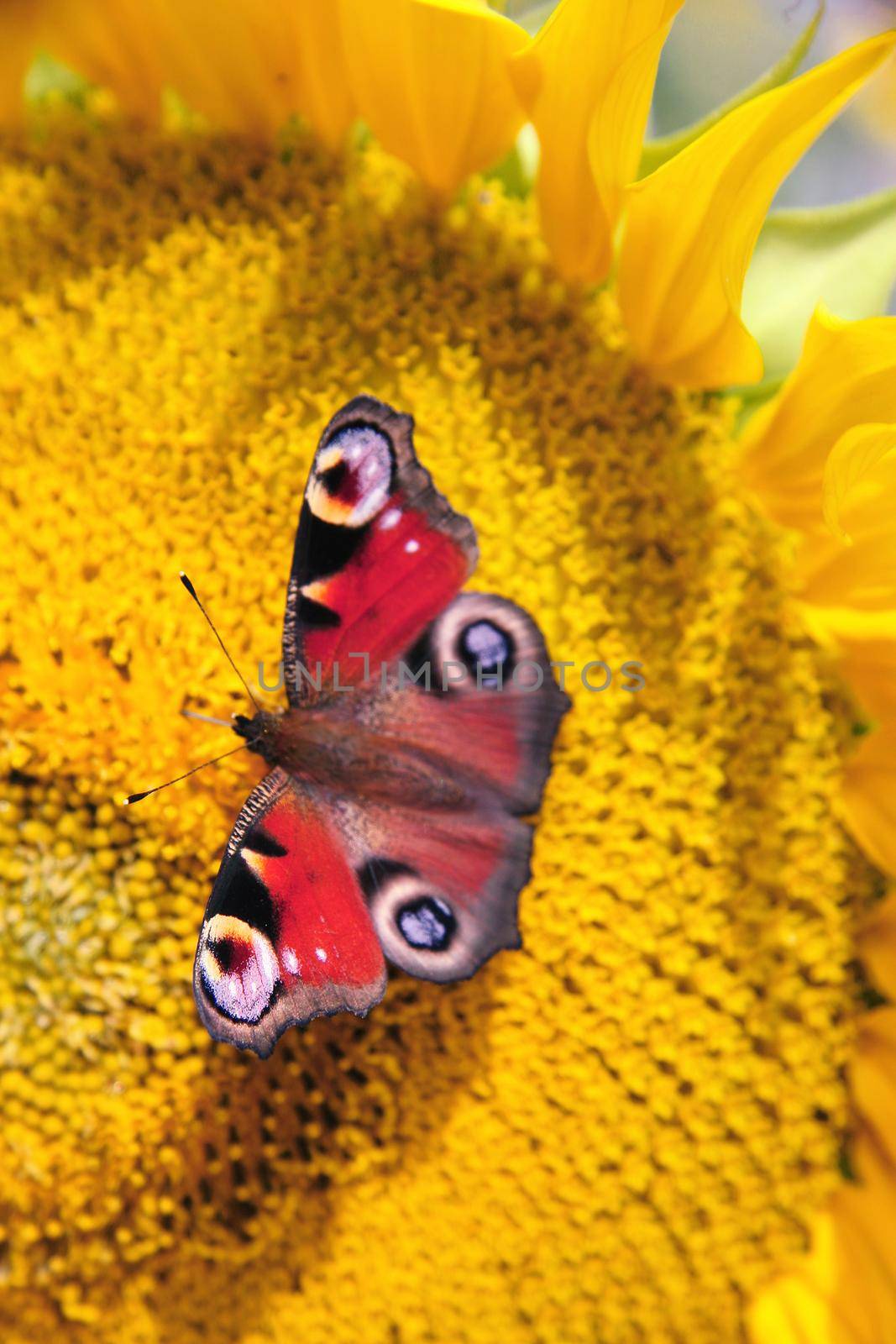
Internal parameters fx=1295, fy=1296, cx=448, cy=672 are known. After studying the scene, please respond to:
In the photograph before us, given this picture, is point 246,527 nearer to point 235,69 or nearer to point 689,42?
point 235,69

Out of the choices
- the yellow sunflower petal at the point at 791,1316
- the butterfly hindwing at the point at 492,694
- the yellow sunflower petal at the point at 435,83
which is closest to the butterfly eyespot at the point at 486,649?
the butterfly hindwing at the point at 492,694

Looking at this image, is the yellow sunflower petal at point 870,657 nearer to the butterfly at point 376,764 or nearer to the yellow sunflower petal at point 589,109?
the butterfly at point 376,764

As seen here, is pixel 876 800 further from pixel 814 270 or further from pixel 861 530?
pixel 814 270

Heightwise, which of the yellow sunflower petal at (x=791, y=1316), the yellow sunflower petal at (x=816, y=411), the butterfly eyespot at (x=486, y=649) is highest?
the yellow sunflower petal at (x=816, y=411)

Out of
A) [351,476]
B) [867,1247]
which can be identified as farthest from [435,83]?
[867,1247]

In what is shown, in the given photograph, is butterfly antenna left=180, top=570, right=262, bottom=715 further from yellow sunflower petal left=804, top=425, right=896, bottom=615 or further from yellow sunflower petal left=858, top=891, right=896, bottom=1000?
yellow sunflower petal left=858, top=891, right=896, bottom=1000

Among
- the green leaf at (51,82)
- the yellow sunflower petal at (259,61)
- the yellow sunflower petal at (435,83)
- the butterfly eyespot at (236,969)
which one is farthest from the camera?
the green leaf at (51,82)
